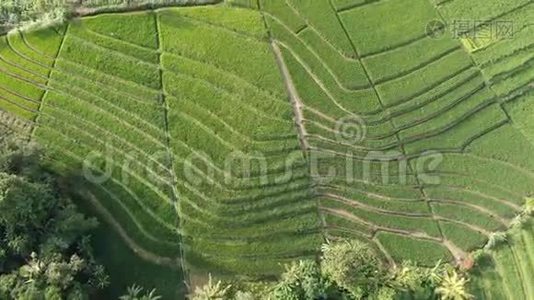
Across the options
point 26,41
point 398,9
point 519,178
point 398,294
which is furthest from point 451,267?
point 26,41

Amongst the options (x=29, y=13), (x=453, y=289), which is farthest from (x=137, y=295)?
(x=29, y=13)

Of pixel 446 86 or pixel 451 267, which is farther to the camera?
pixel 446 86

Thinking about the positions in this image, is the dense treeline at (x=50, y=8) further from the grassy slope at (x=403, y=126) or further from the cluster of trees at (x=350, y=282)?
the cluster of trees at (x=350, y=282)

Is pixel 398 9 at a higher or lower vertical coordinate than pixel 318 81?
higher

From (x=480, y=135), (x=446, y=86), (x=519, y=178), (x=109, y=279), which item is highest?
(x=446, y=86)

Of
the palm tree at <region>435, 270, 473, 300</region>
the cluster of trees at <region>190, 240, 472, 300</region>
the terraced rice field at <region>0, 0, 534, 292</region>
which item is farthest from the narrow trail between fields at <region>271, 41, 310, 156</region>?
the palm tree at <region>435, 270, 473, 300</region>

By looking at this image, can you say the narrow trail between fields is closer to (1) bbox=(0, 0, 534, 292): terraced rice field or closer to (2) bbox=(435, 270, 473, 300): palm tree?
(1) bbox=(0, 0, 534, 292): terraced rice field

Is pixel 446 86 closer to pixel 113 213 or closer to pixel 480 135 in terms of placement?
pixel 480 135
